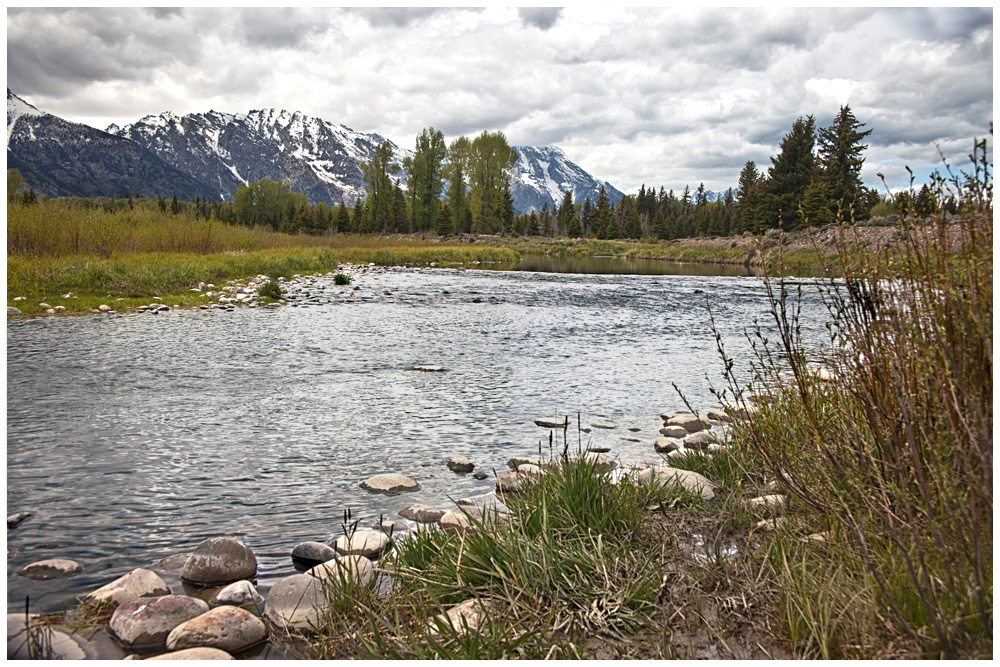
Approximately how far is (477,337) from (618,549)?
909 centimetres

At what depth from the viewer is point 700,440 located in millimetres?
5559

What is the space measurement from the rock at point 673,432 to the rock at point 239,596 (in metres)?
3.99

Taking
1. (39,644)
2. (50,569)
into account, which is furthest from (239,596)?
(50,569)

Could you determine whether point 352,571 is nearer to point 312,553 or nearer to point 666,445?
point 312,553

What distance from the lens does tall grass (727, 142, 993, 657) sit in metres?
2.04

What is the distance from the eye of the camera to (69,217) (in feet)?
57.1

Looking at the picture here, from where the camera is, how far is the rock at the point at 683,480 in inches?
152

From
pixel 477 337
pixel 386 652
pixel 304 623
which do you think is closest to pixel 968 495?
pixel 386 652

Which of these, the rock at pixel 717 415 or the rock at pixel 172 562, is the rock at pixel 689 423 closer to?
the rock at pixel 717 415

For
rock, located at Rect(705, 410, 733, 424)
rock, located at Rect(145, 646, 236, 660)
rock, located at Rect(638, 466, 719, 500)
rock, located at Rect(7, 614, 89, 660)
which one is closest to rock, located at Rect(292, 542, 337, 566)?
rock, located at Rect(145, 646, 236, 660)

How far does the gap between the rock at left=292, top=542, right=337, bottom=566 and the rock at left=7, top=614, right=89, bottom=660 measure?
1.06 meters

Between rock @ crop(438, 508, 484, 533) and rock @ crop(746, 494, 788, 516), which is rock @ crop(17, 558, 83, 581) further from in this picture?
rock @ crop(746, 494, 788, 516)

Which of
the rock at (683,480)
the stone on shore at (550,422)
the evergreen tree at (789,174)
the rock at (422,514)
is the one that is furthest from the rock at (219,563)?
the evergreen tree at (789,174)

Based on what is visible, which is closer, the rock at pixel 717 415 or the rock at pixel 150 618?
the rock at pixel 150 618
